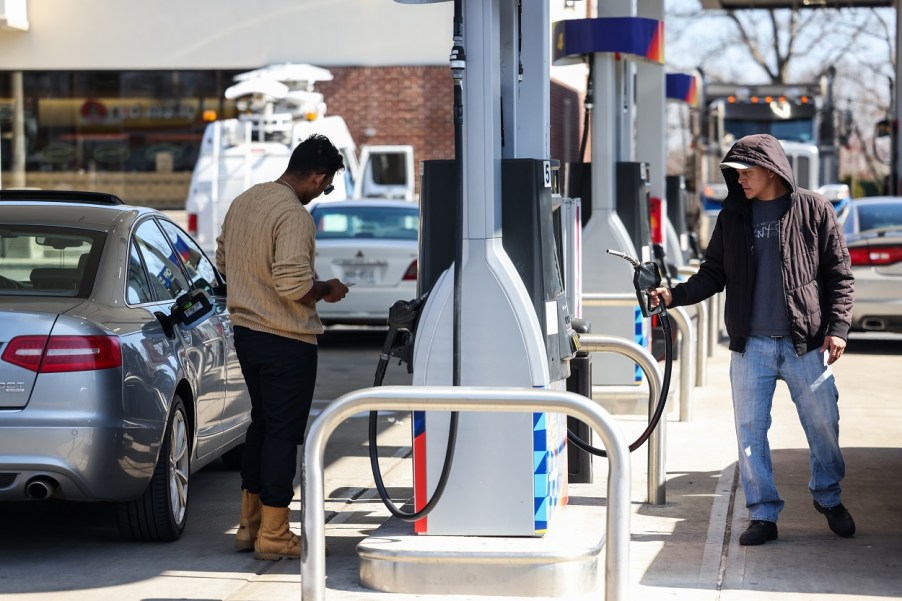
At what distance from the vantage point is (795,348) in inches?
253

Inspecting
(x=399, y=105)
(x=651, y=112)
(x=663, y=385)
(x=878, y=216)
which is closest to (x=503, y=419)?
(x=663, y=385)

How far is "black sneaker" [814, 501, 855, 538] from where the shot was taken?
668 centimetres

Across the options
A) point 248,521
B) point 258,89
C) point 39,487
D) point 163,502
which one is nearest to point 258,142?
point 258,89

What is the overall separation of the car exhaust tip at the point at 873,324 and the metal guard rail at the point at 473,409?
11.2 metres

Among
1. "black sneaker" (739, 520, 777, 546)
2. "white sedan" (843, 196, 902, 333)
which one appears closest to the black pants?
"black sneaker" (739, 520, 777, 546)

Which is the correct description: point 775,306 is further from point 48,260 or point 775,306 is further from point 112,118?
point 112,118

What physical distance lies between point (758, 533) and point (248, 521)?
7.69 feet

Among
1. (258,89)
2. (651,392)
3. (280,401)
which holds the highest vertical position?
(258,89)

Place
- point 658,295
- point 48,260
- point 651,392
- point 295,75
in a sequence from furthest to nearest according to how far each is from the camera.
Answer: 1. point 295,75
2. point 651,392
3. point 48,260
4. point 658,295

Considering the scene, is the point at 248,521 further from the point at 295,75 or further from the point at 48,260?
the point at 295,75

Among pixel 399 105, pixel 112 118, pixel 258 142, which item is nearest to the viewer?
pixel 258 142

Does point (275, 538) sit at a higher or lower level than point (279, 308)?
lower

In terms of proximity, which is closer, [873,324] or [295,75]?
[873,324]

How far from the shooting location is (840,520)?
21.9 feet
